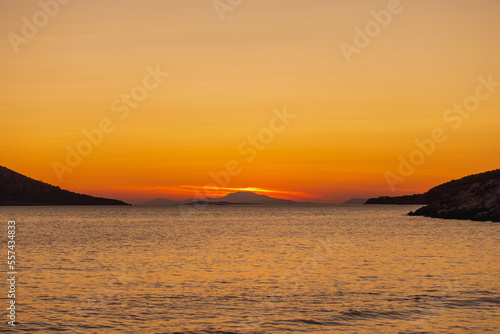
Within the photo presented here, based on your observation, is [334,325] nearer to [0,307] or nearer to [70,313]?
[70,313]

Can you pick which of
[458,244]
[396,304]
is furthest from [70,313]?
[458,244]

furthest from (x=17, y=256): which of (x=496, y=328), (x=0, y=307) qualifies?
(x=496, y=328)

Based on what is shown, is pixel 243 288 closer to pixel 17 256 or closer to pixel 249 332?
pixel 249 332

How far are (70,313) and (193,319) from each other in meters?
6.20

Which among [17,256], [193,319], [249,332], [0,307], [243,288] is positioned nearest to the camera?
[249,332]

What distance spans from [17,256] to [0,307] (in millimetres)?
27386

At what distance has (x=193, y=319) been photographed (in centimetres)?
2567

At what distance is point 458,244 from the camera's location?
6700 cm

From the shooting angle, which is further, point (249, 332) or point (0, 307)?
point (0, 307)

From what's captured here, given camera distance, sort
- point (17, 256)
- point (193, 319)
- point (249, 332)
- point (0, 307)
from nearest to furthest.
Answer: point (249, 332), point (193, 319), point (0, 307), point (17, 256)

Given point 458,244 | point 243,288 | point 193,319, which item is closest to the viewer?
point 193,319

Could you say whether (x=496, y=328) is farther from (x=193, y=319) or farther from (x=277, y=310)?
(x=193, y=319)

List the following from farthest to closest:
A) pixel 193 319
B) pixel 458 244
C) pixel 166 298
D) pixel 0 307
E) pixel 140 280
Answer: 1. pixel 458 244
2. pixel 140 280
3. pixel 166 298
4. pixel 0 307
5. pixel 193 319

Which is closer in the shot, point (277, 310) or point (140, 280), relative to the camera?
point (277, 310)
